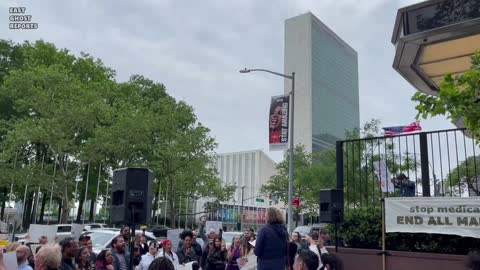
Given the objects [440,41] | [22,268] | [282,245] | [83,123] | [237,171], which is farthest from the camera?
[237,171]

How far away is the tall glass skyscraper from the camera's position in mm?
89750

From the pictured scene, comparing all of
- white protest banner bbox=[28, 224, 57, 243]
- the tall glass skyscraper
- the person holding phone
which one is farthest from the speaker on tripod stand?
the tall glass skyscraper

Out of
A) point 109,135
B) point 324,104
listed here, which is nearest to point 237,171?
point 324,104

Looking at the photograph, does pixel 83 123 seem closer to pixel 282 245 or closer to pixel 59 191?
pixel 59 191

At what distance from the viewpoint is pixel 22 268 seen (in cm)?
595

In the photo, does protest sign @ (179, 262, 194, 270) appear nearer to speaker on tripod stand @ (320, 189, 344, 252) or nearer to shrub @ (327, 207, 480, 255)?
speaker on tripod stand @ (320, 189, 344, 252)

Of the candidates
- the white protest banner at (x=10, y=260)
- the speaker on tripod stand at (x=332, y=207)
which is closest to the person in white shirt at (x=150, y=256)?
the white protest banner at (x=10, y=260)

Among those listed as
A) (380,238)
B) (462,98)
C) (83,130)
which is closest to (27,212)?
(83,130)

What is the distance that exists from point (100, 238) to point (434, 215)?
1062 cm

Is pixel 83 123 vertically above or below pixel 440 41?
above

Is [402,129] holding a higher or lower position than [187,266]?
higher

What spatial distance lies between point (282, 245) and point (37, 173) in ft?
86.2

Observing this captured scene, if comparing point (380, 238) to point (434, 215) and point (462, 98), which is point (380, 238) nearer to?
point (434, 215)

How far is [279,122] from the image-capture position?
58.4 ft
